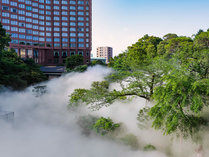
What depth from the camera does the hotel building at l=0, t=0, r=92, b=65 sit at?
76312 millimetres

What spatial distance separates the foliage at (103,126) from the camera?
18.2 metres

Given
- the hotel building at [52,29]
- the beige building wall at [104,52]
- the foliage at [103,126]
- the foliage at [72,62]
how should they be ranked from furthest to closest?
the beige building wall at [104,52] < the hotel building at [52,29] < the foliage at [72,62] < the foliage at [103,126]

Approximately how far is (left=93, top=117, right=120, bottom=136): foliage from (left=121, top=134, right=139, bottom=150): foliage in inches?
65.2

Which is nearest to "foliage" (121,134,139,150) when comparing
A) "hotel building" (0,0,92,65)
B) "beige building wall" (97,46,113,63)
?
"hotel building" (0,0,92,65)

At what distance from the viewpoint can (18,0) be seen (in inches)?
2923

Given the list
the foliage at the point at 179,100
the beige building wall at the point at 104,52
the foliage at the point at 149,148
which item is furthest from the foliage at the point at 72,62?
the beige building wall at the point at 104,52

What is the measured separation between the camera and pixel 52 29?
268ft

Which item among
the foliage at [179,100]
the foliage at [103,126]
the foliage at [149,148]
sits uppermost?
the foliage at [179,100]

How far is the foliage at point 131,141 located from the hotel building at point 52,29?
7035cm

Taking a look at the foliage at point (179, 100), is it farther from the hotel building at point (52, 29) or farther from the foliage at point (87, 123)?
the hotel building at point (52, 29)

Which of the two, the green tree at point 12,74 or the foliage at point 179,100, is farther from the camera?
the green tree at point 12,74

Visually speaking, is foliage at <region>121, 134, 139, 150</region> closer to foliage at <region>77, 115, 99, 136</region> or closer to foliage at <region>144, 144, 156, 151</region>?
foliage at <region>144, 144, 156, 151</region>

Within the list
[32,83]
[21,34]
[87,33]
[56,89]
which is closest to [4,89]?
[32,83]

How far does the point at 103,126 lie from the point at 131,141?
351 cm
